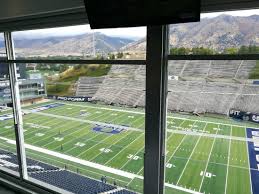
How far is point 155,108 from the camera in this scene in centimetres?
230

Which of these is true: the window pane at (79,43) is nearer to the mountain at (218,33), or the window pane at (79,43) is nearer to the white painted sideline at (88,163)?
the mountain at (218,33)

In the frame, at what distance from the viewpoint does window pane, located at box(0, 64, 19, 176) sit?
144 inches

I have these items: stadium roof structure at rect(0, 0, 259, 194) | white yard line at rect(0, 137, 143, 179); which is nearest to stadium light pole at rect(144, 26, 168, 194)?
stadium roof structure at rect(0, 0, 259, 194)

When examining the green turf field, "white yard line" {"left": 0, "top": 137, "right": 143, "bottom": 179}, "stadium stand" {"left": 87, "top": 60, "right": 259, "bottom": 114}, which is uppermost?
"stadium stand" {"left": 87, "top": 60, "right": 259, "bottom": 114}

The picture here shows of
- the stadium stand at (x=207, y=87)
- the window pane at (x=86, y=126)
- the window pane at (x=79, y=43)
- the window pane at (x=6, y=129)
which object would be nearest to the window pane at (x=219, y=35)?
the stadium stand at (x=207, y=87)

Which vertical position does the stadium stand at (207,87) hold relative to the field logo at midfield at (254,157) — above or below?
above

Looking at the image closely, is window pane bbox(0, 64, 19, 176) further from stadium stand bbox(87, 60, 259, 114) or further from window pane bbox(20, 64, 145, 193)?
stadium stand bbox(87, 60, 259, 114)

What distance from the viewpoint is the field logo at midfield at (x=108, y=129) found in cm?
319

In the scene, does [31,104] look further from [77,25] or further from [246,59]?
[246,59]

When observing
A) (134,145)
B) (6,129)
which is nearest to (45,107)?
(6,129)

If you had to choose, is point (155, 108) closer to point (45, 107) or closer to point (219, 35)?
point (219, 35)

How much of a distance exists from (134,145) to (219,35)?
152 centimetres

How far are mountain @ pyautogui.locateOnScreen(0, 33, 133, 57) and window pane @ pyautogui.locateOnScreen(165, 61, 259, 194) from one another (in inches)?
30.7

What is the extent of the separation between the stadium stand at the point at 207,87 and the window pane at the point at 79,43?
21 centimetres
